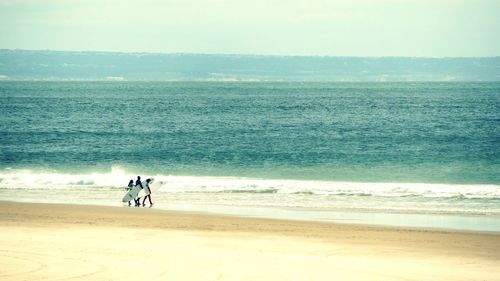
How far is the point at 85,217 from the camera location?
25.3 metres

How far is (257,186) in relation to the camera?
35375mm

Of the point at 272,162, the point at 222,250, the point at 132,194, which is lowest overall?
the point at 222,250

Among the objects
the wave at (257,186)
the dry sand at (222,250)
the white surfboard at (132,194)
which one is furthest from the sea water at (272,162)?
the dry sand at (222,250)

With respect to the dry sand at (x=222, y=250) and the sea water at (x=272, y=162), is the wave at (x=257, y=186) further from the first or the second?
the dry sand at (x=222, y=250)

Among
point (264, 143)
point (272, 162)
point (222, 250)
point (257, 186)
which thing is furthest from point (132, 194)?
point (264, 143)

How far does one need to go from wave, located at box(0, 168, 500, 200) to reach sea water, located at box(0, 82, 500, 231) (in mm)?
53

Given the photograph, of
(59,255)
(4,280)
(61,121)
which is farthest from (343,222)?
(61,121)

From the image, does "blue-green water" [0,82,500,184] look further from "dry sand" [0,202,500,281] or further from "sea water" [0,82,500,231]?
"dry sand" [0,202,500,281]

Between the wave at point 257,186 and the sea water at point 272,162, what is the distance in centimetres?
5

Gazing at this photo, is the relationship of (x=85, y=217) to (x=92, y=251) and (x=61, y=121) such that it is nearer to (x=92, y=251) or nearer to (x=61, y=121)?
(x=92, y=251)

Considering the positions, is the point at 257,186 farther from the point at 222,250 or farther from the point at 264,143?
the point at 264,143

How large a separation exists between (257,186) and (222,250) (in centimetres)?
1559

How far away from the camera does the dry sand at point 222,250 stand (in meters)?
17.0

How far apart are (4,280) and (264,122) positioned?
2718 inches
